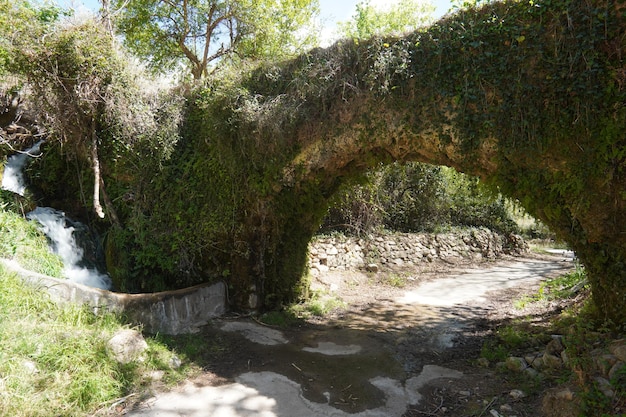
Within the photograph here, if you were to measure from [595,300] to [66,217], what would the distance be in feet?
30.4

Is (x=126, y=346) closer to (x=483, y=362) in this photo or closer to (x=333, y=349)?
(x=333, y=349)

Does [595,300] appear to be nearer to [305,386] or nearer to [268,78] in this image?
[305,386]

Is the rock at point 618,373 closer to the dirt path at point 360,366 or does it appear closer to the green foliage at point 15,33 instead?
the dirt path at point 360,366

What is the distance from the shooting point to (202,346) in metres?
5.91

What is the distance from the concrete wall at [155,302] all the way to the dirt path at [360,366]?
0.41 metres

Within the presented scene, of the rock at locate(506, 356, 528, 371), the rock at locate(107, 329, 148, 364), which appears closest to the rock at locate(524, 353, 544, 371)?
the rock at locate(506, 356, 528, 371)

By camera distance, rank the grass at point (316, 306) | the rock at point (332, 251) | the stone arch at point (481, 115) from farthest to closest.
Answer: the rock at point (332, 251), the grass at point (316, 306), the stone arch at point (481, 115)

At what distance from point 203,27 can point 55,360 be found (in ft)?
48.0

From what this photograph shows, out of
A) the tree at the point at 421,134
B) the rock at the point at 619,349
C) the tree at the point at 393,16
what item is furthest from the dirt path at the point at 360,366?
the tree at the point at 393,16

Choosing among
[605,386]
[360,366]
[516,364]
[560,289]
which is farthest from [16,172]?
[560,289]

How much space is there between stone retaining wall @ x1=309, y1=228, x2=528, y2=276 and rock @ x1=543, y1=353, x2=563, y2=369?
6.12 meters

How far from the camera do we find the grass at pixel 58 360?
3.69 metres

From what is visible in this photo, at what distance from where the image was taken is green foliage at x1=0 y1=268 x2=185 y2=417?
3684 mm

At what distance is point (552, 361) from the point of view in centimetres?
465
